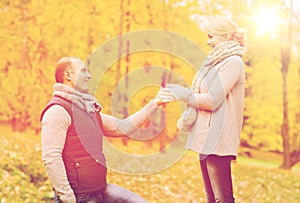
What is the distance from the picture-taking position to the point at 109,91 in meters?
14.8

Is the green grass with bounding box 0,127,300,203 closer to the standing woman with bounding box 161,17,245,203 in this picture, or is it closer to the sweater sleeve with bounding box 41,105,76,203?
the sweater sleeve with bounding box 41,105,76,203

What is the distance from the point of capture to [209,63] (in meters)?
3.32

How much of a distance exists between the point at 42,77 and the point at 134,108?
11.1 ft

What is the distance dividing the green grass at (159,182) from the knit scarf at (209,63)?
3.23 m

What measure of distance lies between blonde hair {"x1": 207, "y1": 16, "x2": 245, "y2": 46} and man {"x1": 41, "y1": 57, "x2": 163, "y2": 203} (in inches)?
39.2

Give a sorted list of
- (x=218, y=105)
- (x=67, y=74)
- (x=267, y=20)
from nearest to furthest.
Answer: (x=67, y=74) → (x=218, y=105) → (x=267, y=20)

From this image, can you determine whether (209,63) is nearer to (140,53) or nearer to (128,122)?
(128,122)

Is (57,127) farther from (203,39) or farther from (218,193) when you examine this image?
(203,39)

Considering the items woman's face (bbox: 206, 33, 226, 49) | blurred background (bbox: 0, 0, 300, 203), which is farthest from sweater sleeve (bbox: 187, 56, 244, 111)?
blurred background (bbox: 0, 0, 300, 203)

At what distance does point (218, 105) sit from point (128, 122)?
73cm

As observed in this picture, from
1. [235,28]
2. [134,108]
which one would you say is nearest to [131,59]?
[134,108]

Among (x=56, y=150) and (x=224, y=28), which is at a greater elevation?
(x=224, y=28)

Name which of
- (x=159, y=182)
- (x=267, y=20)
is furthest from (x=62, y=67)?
(x=267, y=20)

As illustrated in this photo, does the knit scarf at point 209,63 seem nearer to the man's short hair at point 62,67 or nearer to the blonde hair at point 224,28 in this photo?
the blonde hair at point 224,28
